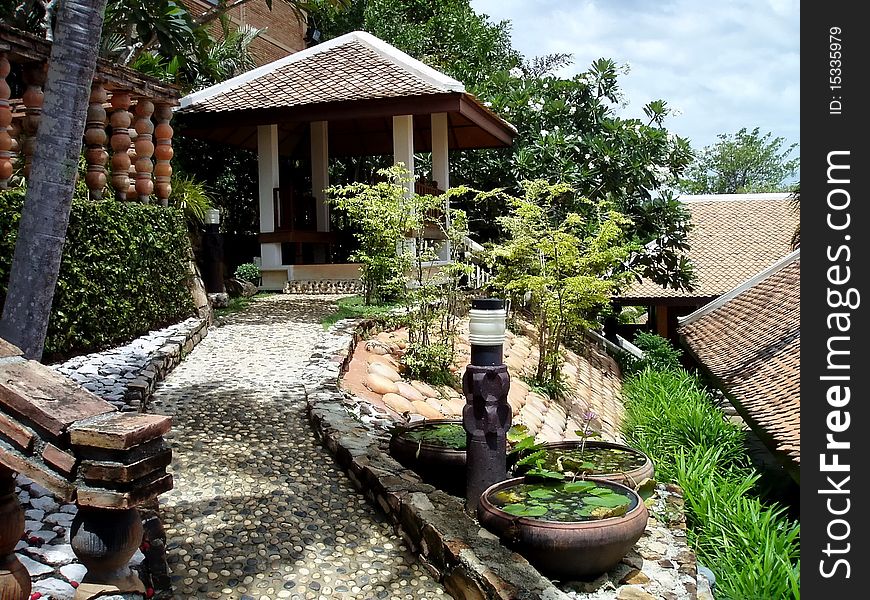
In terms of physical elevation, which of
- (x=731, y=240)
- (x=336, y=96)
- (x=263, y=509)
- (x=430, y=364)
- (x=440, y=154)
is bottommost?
(x=263, y=509)

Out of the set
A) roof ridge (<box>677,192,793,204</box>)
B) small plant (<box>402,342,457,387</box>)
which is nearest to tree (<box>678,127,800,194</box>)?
roof ridge (<box>677,192,793,204</box>)

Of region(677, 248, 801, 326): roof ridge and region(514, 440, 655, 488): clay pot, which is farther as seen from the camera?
region(677, 248, 801, 326): roof ridge

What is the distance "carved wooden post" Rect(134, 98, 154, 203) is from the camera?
7.70 meters

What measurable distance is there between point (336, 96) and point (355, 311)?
4160 millimetres

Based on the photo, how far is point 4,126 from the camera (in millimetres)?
5809

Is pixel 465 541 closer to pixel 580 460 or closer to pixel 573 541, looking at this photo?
pixel 573 541

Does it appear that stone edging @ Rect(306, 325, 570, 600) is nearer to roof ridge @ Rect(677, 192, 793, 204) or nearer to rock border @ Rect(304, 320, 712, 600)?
rock border @ Rect(304, 320, 712, 600)

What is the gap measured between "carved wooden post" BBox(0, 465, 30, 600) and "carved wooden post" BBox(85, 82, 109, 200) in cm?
523

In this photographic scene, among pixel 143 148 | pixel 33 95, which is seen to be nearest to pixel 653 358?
pixel 143 148

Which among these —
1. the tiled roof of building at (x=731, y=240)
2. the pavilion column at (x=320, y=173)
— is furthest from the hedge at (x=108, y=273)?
the tiled roof of building at (x=731, y=240)

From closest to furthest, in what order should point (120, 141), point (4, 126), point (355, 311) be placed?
point (4, 126), point (120, 141), point (355, 311)

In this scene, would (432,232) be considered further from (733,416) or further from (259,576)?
(259,576)

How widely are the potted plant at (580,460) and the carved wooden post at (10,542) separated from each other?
7.47ft
